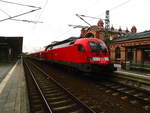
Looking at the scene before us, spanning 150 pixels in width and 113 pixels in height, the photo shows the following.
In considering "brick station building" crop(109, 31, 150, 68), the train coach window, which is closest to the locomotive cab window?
the train coach window

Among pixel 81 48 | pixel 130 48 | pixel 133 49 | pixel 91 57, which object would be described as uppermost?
pixel 133 49

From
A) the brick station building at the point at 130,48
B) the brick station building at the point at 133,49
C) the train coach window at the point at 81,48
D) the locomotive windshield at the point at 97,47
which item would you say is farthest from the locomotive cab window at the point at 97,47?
the brick station building at the point at 133,49

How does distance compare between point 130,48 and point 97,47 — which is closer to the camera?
point 97,47

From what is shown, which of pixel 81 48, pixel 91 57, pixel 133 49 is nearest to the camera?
pixel 91 57

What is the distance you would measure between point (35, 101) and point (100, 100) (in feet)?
9.02

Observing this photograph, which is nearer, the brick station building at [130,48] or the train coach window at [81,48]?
the train coach window at [81,48]

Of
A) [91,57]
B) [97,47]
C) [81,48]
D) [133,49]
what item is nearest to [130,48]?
[133,49]

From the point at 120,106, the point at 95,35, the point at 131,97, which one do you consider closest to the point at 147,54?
the point at 131,97

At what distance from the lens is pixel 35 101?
18.6 feet

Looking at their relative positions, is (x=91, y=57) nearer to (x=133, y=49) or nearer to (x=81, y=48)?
(x=81, y=48)

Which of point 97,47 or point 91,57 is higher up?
point 97,47

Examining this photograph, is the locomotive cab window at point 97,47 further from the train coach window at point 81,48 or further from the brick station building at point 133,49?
the brick station building at point 133,49

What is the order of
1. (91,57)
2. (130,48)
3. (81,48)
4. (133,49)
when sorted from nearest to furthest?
(91,57) < (81,48) < (130,48) < (133,49)

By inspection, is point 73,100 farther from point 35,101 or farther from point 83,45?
point 83,45
